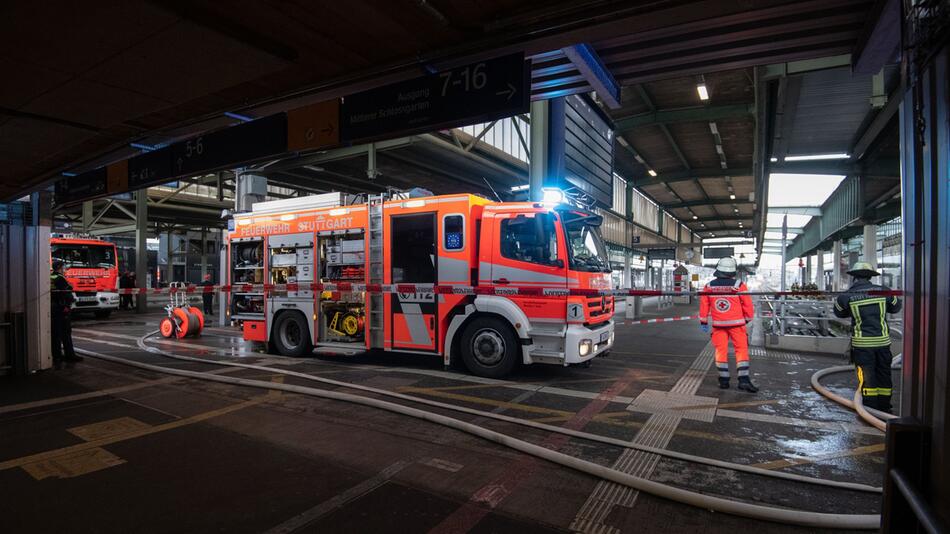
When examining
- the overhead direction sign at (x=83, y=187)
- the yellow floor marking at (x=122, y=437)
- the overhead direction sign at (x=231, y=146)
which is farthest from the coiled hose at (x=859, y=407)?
the overhead direction sign at (x=83, y=187)

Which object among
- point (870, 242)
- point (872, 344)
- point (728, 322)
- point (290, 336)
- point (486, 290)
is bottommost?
point (290, 336)

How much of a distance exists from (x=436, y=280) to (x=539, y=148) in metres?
3.80

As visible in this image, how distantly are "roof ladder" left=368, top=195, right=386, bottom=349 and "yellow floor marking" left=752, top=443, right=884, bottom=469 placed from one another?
569 cm

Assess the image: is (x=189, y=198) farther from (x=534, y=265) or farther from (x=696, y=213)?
(x=696, y=213)

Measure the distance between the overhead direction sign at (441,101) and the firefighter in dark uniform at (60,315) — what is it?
6321 mm

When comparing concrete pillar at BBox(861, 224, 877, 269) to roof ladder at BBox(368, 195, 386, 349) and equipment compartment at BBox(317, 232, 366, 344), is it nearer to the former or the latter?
roof ladder at BBox(368, 195, 386, 349)

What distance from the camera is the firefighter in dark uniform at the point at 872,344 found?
5.35 m

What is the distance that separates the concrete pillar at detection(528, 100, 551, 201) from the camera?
9.39m

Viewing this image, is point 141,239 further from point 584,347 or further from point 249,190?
point 584,347

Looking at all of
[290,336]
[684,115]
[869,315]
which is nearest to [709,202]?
[684,115]

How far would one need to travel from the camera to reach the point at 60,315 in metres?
7.99

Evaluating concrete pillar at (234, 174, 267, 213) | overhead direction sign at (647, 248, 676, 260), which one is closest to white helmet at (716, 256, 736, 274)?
concrete pillar at (234, 174, 267, 213)

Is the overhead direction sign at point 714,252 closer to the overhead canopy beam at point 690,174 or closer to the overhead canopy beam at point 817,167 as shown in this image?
the overhead canopy beam at point 690,174

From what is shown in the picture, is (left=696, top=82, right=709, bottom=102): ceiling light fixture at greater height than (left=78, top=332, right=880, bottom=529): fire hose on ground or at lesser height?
greater
